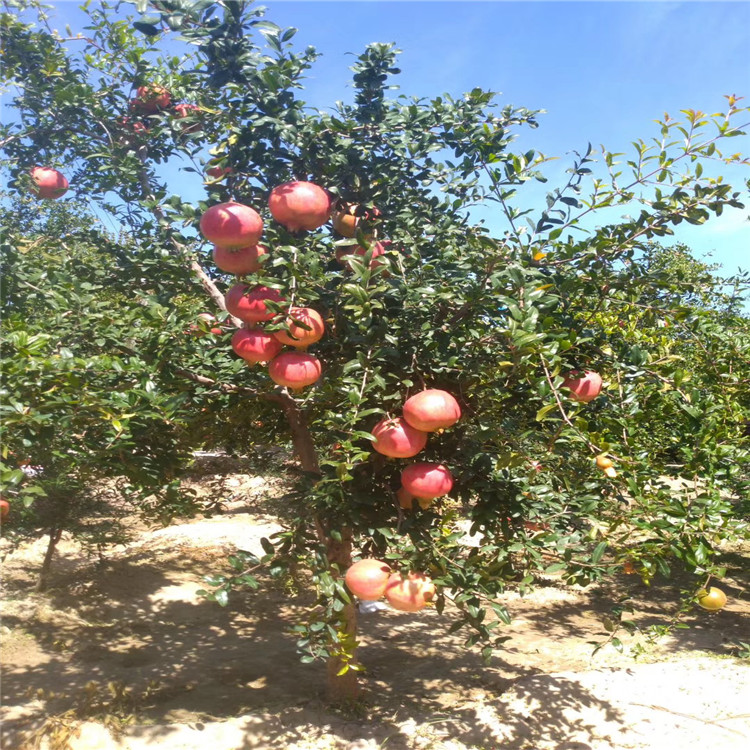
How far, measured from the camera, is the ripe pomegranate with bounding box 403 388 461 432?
8.39 feet

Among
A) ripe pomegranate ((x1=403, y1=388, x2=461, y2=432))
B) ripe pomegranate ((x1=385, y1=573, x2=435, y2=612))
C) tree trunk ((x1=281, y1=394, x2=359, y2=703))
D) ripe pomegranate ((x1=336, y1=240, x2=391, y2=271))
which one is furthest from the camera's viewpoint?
tree trunk ((x1=281, y1=394, x2=359, y2=703))

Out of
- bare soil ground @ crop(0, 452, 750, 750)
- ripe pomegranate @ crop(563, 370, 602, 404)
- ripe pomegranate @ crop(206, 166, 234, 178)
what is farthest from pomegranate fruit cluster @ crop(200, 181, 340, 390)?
bare soil ground @ crop(0, 452, 750, 750)

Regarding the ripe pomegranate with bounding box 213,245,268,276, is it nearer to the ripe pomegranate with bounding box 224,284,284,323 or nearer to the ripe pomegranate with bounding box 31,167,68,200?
the ripe pomegranate with bounding box 224,284,284,323

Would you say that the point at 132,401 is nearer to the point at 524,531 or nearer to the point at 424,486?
the point at 424,486

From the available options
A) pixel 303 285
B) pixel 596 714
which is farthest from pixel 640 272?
pixel 596 714

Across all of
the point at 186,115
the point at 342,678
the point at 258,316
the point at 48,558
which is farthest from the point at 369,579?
the point at 48,558

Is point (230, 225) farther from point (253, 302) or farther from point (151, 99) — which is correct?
point (151, 99)

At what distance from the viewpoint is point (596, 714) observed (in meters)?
4.18

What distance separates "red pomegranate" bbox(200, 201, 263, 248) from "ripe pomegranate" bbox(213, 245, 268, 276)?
87 mm

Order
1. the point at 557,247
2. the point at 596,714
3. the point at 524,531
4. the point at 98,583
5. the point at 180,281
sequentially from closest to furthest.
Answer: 1. the point at 557,247
2. the point at 524,531
3. the point at 180,281
4. the point at 596,714
5. the point at 98,583

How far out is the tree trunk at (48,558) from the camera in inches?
260

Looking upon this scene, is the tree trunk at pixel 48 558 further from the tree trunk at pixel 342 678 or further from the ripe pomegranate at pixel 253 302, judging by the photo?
the ripe pomegranate at pixel 253 302

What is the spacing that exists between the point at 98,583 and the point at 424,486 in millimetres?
6412

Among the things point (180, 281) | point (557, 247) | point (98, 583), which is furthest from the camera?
point (98, 583)
